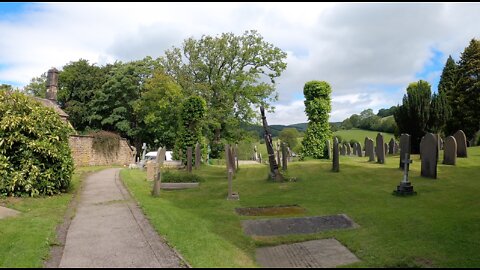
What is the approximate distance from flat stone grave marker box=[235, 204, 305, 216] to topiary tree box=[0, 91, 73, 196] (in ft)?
24.0

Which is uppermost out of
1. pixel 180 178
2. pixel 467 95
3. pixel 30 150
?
pixel 467 95

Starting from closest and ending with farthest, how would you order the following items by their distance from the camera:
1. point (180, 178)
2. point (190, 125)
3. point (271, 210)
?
point (271, 210) < point (180, 178) < point (190, 125)

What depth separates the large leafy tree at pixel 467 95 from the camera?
123 feet

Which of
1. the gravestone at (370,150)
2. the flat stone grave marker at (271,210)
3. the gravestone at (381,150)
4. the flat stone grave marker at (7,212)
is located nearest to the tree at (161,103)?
the gravestone at (370,150)

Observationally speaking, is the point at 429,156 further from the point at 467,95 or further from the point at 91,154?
the point at 91,154

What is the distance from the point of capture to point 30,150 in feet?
45.6

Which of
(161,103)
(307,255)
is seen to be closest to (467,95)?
(161,103)

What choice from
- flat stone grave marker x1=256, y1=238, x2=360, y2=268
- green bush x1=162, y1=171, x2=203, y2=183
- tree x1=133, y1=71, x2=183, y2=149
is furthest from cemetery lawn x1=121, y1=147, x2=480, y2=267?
tree x1=133, y1=71, x2=183, y2=149

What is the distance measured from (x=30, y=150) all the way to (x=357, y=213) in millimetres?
11178

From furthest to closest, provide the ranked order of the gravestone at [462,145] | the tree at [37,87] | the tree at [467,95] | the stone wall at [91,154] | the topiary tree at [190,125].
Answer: the tree at [37,87] → the tree at [467,95] → the stone wall at [91,154] → the topiary tree at [190,125] → the gravestone at [462,145]

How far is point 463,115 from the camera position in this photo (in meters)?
37.9

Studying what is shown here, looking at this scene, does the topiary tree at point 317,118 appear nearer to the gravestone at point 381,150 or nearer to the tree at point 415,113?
the tree at point 415,113

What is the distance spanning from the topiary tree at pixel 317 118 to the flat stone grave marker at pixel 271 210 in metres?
16.4

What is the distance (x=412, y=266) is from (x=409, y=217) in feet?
11.1
